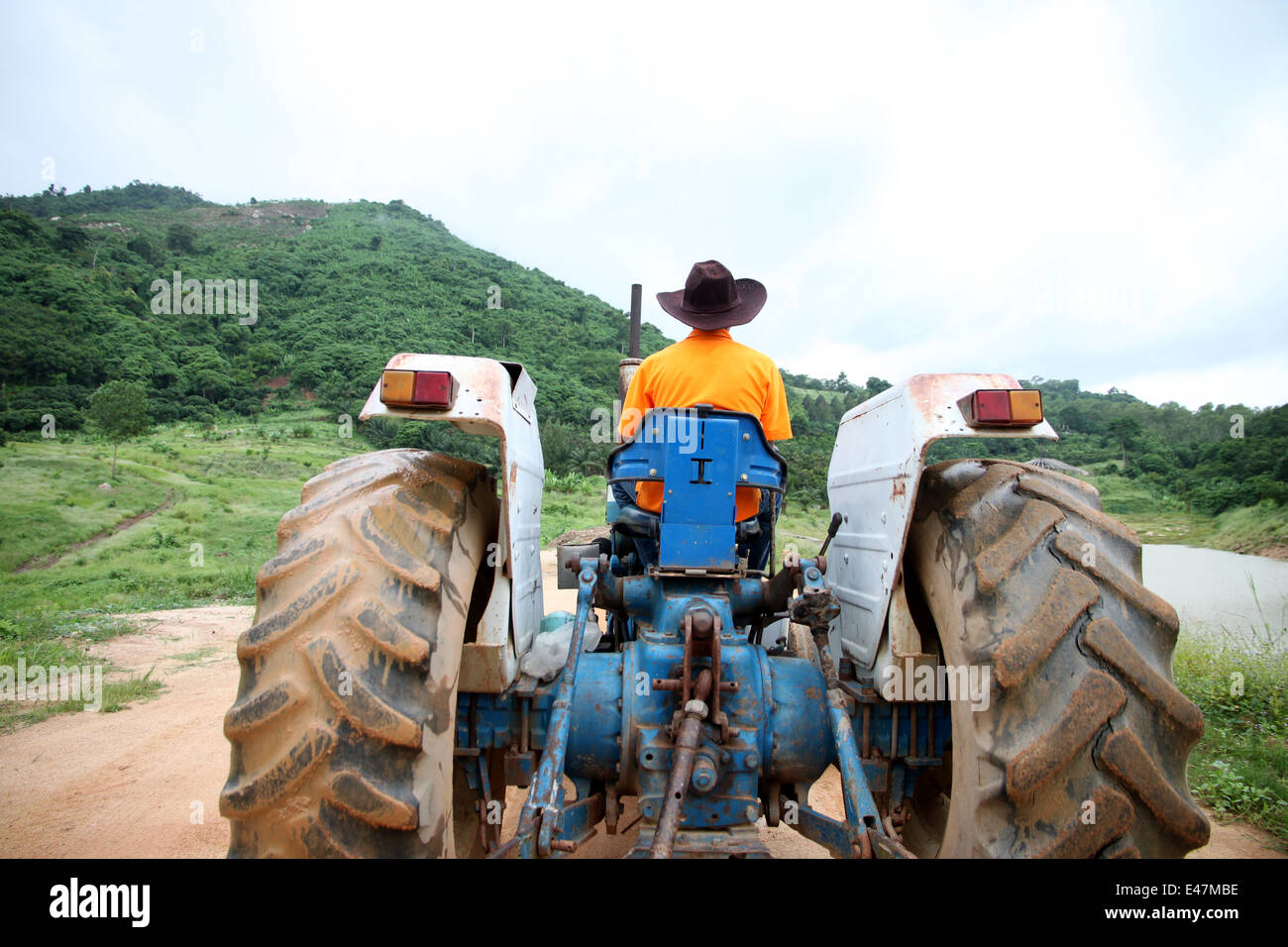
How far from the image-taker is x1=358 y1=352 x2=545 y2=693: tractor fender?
2.01 m

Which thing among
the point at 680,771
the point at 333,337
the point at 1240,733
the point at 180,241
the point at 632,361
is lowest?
the point at 1240,733

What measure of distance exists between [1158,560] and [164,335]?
75.1 metres

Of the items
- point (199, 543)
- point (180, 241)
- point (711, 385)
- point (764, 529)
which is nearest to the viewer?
point (711, 385)

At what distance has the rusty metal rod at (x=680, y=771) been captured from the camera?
1597mm

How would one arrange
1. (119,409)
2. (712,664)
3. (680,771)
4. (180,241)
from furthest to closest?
(180,241) → (119,409) → (712,664) → (680,771)

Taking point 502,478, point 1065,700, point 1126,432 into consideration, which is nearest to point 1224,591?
point 1065,700

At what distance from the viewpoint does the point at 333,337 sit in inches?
2874

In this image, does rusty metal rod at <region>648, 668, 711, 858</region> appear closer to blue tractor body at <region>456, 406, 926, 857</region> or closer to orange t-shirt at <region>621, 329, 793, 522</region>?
blue tractor body at <region>456, 406, 926, 857</region>

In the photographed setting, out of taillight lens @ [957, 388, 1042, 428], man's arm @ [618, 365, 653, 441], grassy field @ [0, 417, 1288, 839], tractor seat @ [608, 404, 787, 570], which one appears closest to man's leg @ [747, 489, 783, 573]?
tractor seat @ [608, 404, 787, 570]

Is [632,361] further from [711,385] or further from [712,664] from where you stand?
[712,664]

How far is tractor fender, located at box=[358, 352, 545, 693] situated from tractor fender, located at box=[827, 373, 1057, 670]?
4.04ft

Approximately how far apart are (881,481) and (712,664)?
88 centimetres

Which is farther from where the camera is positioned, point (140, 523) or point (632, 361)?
point (140, 523)

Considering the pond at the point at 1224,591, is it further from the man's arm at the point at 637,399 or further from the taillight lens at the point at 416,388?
the taillight lens at the point at 416,388
